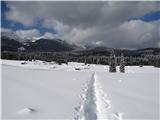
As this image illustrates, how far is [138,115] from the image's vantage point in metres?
10.2

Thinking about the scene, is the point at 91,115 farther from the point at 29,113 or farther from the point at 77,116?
the point at 29,113

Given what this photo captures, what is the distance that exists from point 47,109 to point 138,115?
444 cm

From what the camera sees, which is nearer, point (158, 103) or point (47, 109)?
point (47, 109)

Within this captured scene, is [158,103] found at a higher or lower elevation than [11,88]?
lower

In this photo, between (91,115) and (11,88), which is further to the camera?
(11,88)

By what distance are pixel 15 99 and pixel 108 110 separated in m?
5.11

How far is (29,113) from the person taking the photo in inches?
378

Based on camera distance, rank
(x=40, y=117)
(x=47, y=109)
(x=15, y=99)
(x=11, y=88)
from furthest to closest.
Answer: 1. (x=11, y=88)
2. (x=15, y=99)
3. (x=47, y=109)
4. (x=40, y=117)

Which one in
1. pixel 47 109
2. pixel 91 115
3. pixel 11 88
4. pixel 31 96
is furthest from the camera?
pixel 11 88

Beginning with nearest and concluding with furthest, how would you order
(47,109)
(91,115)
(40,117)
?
(40,117) < (91,115) < (47,109)

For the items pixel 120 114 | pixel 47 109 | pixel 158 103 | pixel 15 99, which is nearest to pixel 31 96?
pixel 15 99

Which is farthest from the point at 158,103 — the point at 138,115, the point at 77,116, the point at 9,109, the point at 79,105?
the point at 9,109

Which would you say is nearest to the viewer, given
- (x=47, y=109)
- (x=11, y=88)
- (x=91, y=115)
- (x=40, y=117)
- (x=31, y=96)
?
(x=40, y=117)

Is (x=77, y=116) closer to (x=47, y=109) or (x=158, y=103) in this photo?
(x=47, y=109)
